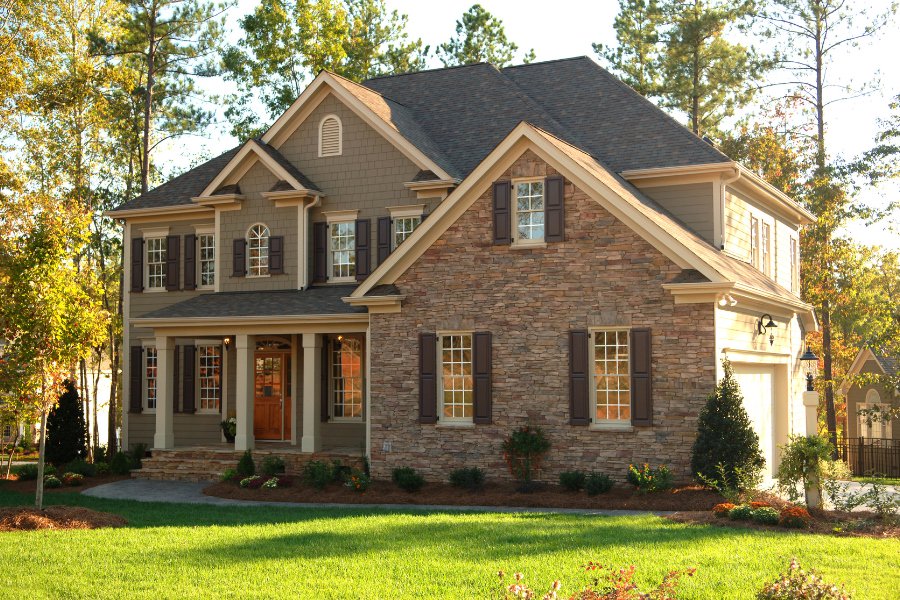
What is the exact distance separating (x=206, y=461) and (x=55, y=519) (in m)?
6.67

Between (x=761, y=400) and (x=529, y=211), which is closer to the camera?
(x=529, y=211)

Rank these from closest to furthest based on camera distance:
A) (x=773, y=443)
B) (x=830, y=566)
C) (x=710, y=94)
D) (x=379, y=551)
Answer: (x=830, y=566) < (x=379, y=551) < (x=773, y=443) < (x=710, y=94)

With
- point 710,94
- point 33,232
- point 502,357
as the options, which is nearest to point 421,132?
point 502,357

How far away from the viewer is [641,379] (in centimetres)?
1634

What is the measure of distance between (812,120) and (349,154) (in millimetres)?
18156

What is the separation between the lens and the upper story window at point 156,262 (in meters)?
24.9

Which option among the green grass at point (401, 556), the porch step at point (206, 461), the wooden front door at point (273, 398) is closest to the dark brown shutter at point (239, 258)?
the wooden front door at point (273, 398)

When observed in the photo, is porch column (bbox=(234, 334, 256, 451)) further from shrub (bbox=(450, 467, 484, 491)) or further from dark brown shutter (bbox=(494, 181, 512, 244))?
dark brown shutter (bbox=(494, 181, 512, 244))

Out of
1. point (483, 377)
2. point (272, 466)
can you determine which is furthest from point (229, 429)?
point (483, 377)

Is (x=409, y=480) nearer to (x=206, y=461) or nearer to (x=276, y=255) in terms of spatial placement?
(x=206, y=461)

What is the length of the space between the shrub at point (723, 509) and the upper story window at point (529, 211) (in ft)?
Result: 19.2

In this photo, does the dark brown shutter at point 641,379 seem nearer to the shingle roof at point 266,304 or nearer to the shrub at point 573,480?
the shrub at point 573,480

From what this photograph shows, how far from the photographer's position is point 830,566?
1010 cm

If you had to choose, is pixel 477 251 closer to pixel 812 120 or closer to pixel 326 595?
pixel 326 595
